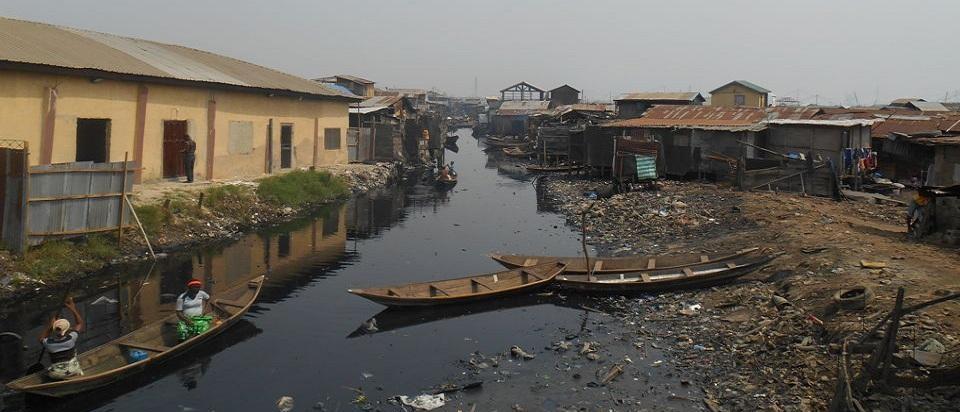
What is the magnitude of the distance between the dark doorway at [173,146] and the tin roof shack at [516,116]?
149 ft

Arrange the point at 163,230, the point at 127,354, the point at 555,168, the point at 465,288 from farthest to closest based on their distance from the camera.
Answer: the point at 555,168
the point at 163,230
the point at 465,288
the point at 127,354

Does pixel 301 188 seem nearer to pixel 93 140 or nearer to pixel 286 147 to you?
pixel 286 147

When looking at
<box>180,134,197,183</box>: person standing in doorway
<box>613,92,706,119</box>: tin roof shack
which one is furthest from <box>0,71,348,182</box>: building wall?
<box>613,92,706,119</box>: tin roof shack

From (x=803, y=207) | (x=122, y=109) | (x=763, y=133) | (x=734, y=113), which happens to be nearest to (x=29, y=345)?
(x=122, y=109)

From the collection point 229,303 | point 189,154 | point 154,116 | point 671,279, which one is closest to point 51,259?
A: point 229,303

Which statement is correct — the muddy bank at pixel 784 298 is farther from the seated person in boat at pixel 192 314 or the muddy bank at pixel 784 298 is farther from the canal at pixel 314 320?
the seated person in boat at pixel 192 314

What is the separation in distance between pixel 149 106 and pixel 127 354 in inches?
507

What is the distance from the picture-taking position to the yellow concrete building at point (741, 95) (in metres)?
51.6

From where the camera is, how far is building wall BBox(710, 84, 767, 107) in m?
51.8

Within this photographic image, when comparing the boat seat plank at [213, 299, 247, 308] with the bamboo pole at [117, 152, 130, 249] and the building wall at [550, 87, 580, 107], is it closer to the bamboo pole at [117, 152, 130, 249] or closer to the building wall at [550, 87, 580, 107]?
the bamboo pole at [117, 152, 130, 249]

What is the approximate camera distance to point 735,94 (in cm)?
5262

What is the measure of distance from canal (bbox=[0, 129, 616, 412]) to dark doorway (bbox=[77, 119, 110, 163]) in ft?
15.5

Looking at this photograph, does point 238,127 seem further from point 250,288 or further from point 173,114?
point 250,288

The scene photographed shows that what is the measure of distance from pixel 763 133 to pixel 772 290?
49.5 feet
